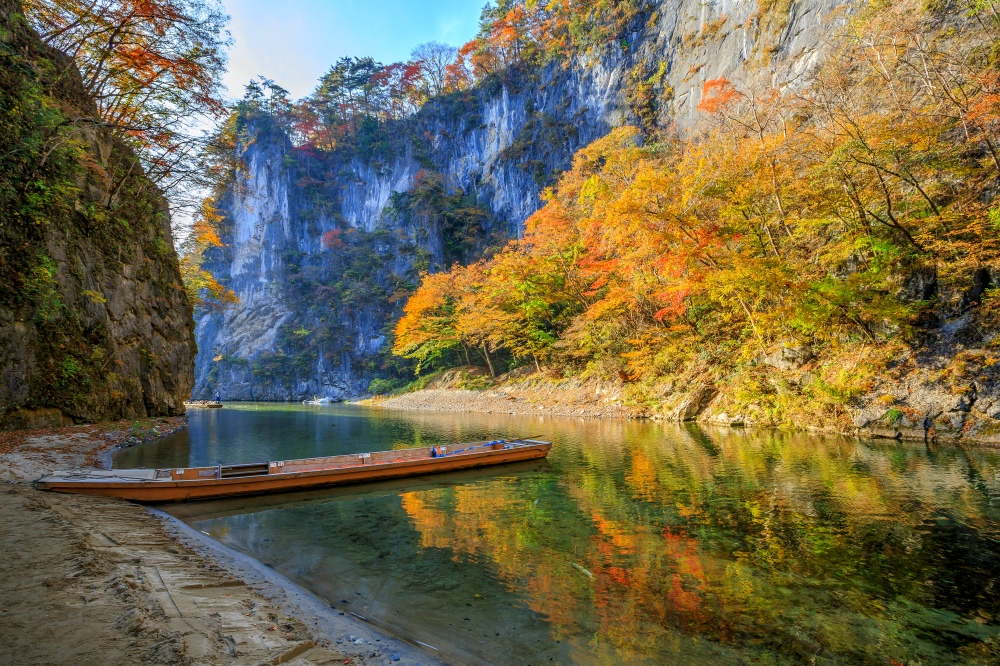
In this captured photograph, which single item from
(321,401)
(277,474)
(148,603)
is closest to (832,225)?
(277,474)

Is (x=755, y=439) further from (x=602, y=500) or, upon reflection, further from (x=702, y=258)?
(x=602, y=500)

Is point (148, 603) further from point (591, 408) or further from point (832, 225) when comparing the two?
point (591, 408)

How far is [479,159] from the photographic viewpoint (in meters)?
47.9

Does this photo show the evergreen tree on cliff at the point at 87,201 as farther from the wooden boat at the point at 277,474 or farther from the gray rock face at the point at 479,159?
the gray rock face at the point at 479,159

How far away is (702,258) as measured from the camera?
15305 millimetres

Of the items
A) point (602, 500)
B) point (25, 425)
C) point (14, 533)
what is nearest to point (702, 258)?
point (602, 500)

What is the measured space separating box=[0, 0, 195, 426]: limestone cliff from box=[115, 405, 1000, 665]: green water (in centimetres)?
488

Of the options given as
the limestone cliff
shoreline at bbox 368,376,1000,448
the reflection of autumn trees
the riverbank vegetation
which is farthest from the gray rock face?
the reflection of autumn trees

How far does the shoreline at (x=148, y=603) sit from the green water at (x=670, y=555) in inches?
19.0

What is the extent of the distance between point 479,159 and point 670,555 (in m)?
47.8

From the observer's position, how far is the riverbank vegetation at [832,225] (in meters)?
11.7

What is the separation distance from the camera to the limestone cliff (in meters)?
11.1

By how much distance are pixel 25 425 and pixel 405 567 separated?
39.8 feet

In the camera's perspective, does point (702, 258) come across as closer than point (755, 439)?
No
